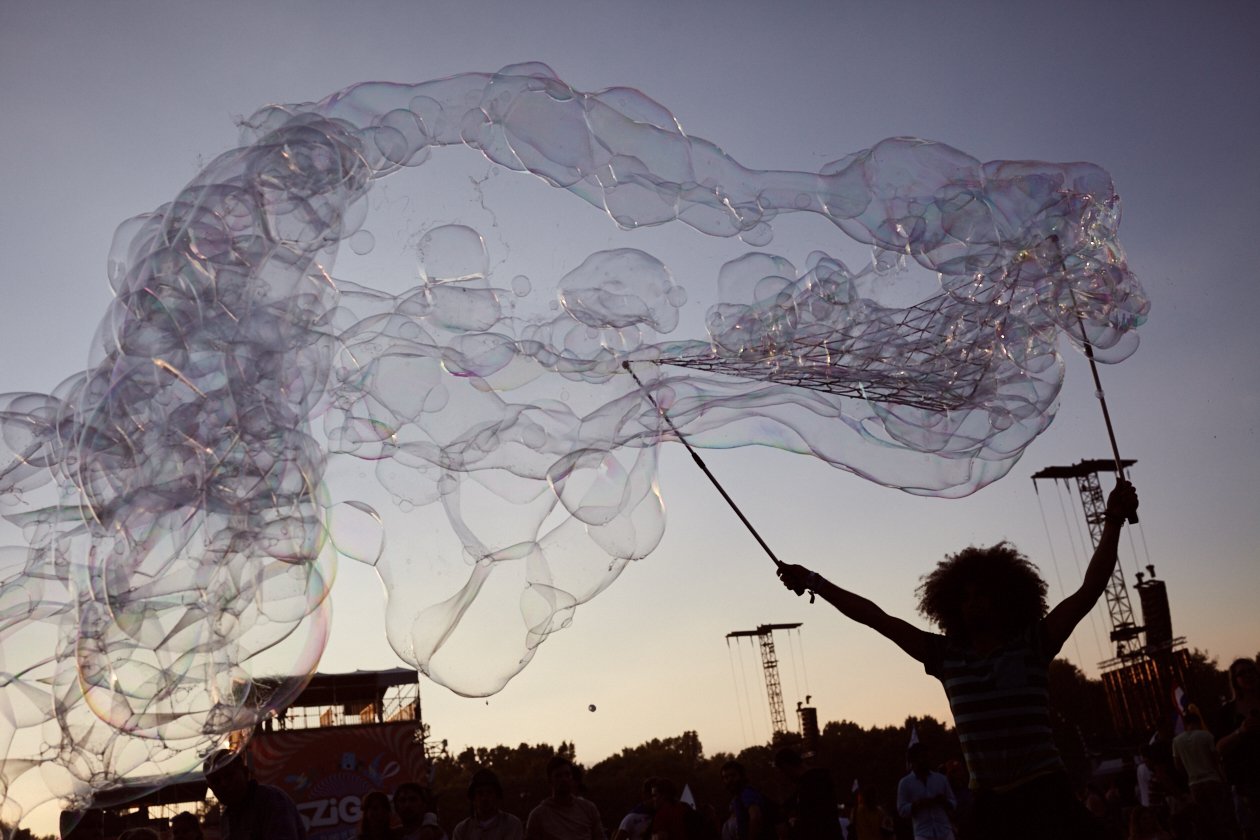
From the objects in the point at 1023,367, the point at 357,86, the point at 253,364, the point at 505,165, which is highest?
the point at 357,86

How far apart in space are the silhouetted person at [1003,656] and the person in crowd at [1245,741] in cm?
275

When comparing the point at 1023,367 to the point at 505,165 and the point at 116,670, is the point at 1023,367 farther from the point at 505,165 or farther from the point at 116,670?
the point at 116,670

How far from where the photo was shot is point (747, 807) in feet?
26.7

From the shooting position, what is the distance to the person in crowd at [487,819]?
6.80 meters

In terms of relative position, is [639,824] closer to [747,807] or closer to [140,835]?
[747,807]

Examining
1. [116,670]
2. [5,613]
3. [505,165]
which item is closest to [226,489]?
[116,670]

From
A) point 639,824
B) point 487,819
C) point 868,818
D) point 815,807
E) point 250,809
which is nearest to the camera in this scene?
point 250,809

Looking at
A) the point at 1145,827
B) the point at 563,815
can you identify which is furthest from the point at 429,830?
the point at 1145,827

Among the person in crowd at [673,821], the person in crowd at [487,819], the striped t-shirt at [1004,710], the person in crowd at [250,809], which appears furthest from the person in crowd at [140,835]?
the striped t-shirt at [1004,710]

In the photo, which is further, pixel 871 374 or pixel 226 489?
pixel 871 374

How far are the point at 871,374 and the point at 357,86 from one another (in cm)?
369

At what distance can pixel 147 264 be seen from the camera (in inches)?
234

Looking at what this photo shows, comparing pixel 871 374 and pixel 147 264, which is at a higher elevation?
pixel 147 264

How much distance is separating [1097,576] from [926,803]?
6.49m
